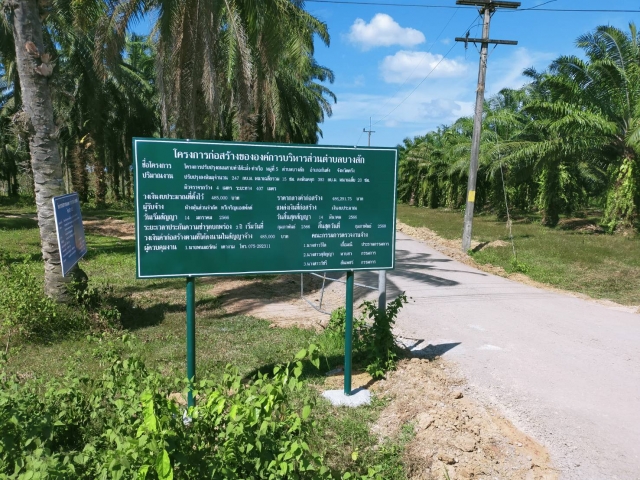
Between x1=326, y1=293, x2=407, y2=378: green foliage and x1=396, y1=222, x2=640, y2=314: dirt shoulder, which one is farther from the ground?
x1=326, y1=293, x2=407, y2=378: green foliage

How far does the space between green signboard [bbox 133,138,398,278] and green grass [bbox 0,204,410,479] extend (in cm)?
97

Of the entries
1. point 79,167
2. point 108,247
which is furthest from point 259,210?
point 79,167

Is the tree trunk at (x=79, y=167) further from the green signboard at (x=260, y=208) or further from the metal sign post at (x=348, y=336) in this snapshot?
the metal sign post at (x=348, y=336)

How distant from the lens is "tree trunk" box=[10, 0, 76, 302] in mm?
6434

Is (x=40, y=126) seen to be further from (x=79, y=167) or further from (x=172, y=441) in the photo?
(x=79, y=167)

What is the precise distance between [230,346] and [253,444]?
12.5 ft

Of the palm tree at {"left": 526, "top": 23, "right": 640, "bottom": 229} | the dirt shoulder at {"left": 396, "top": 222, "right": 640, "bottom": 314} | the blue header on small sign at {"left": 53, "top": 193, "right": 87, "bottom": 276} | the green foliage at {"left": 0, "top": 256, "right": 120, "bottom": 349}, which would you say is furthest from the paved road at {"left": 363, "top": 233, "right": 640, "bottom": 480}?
the palm tree at {"left": 526, "top": 23, "right": 640, "bottom": 229}

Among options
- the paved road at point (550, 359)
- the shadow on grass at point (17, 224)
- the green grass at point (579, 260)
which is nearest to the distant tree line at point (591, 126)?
the green grass at point (579, 260)

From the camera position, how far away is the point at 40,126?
6586 mm

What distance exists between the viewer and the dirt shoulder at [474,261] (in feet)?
30.5

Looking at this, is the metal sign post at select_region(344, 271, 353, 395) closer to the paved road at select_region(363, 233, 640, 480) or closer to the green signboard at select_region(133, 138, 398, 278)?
the green signboard at select_region(133, 138, 398, 278)

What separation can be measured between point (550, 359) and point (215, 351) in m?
3.88

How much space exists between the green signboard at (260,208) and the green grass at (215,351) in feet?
3.18

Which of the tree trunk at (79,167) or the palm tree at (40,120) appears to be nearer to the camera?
the palm tree at (40,120)
